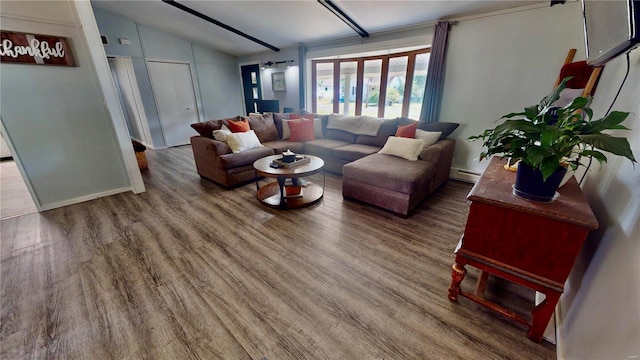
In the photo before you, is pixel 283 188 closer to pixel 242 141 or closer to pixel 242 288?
pixel 242 141

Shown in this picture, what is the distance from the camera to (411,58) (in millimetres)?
3846

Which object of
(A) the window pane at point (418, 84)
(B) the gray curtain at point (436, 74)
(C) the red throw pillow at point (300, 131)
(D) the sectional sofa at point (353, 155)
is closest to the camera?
(D) the sectional sofa at point (353, 155)

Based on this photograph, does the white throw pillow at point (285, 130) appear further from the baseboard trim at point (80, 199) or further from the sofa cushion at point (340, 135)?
the baseboard trim at point (80, 199)

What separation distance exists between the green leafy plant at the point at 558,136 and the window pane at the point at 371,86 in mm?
3775

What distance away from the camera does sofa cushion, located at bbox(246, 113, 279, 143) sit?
12.6ft

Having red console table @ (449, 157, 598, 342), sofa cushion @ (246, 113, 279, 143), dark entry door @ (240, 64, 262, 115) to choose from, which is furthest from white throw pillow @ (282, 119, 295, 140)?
red console table @ (449, 157, 598, 342)

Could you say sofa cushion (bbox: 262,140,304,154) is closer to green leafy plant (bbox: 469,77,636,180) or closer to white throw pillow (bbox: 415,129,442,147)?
white throw pillow (bbox: 415,129,442,147)

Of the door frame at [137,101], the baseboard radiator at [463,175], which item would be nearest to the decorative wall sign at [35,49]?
the door frame at [137,101]

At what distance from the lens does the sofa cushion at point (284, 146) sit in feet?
11.7

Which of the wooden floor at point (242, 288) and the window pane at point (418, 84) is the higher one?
the window pane at point (418, 84)

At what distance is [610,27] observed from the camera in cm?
97

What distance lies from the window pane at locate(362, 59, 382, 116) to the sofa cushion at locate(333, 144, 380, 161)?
144 centimetres

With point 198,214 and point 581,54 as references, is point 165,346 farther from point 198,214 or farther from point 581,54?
point 581,54

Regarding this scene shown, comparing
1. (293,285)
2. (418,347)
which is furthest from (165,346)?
(418,347)
